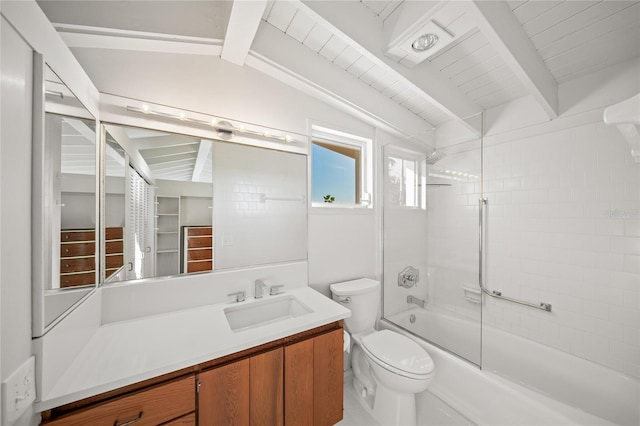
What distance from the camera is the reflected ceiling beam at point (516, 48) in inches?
47.8

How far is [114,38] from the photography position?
1.25 m

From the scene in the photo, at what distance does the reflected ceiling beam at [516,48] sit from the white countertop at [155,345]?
174 cm

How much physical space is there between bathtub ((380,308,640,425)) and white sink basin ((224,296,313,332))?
42.4 inches

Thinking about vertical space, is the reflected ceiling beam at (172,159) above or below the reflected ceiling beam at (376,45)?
below

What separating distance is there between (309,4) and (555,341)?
2941 mm

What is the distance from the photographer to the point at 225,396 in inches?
41.9

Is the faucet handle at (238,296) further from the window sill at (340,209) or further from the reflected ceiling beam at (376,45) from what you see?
the reflected ceiling beam at (376,45)

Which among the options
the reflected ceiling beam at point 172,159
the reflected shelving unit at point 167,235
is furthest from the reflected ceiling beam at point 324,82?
the reflected shelving unit at point 167,235

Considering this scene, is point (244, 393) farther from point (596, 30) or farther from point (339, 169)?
point (596, 30)

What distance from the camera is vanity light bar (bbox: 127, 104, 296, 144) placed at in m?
1.36

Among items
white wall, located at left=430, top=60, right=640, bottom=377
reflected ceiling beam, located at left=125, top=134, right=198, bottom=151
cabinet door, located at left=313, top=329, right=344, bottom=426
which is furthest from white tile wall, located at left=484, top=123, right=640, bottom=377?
reflected ceiling beam, located at left=125, top=134, right=198, bottom=151

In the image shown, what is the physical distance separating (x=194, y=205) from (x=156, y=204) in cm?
20

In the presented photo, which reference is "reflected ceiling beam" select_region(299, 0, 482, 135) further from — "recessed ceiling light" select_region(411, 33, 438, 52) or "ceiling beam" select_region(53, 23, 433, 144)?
"ceiling beam" select_region(53, 23, 433, 144)

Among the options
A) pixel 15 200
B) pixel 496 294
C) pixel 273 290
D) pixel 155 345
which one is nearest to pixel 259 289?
pixel 273 290
